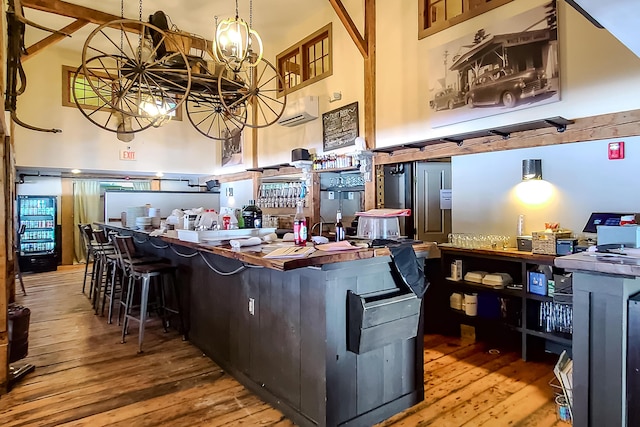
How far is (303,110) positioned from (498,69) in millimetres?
3326

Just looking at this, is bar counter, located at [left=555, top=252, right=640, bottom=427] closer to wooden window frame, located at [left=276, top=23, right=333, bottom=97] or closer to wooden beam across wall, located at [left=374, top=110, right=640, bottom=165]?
wooden beam across wall, located at [left=374, top=110, right=640, bottom=165]

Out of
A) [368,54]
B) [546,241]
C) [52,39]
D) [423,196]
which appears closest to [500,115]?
[546,241]

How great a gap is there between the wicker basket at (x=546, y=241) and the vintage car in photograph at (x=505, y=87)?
55.2 inches

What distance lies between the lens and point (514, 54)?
3.96 m

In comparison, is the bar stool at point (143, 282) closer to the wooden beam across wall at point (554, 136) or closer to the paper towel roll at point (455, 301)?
the paper towel roll at point (455, 301)

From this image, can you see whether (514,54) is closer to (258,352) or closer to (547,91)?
(547,91)

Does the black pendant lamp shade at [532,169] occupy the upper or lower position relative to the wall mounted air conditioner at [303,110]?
lower

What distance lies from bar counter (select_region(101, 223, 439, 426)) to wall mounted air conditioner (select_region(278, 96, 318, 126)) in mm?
4163

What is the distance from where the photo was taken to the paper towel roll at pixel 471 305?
3.96 meters

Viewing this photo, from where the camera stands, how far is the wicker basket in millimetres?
3350

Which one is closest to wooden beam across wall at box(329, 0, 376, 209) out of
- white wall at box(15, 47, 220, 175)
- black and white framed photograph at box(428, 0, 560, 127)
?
black and white framed photograph at box(428, 0, 560, 127)

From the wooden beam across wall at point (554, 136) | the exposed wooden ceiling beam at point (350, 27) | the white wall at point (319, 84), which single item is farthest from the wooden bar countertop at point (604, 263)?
the exposed wooden ceiling beam at point (350, 27)

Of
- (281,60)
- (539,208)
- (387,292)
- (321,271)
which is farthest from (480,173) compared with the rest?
(281,60)

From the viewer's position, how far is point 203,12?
21.5ft
